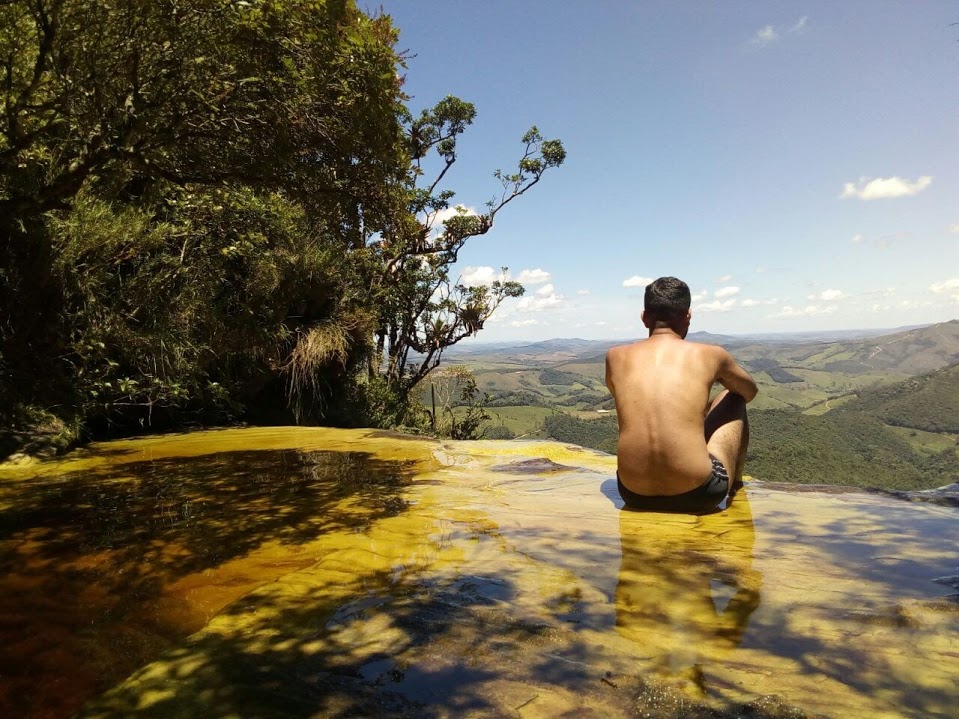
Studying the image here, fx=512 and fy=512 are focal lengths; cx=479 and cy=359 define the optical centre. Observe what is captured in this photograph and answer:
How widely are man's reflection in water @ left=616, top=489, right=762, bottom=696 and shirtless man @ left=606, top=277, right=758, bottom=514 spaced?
256mm

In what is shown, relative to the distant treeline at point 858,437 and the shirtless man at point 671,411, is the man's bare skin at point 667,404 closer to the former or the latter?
the shirtless man at point 671,411

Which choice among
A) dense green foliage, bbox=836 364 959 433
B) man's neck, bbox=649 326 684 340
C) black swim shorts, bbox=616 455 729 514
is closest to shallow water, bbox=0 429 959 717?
black swim shorts, bbox=616 455 729 514

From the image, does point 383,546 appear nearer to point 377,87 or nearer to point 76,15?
point 377,87

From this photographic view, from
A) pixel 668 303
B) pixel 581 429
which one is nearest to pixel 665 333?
pixel 668 303

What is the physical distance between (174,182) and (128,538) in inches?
109

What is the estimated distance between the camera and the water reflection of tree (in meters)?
2.10

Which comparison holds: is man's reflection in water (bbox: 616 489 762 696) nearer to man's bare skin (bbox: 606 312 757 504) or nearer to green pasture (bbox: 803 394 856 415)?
man's bare skin (bbox: 606 312 757 504)

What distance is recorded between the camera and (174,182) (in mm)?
4188

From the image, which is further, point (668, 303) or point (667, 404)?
point (668, 303)

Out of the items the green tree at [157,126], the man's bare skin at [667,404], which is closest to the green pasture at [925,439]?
the man's bare skin at [667,404]

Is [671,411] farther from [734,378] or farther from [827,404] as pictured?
[827,404]

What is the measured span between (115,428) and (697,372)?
1072cm

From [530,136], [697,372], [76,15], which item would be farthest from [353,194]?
[530,136]

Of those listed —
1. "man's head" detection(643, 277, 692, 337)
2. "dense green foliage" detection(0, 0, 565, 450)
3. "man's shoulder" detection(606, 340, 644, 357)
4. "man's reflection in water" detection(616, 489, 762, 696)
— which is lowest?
"man's reflection in water" detection(616, 489, 762, 696)
